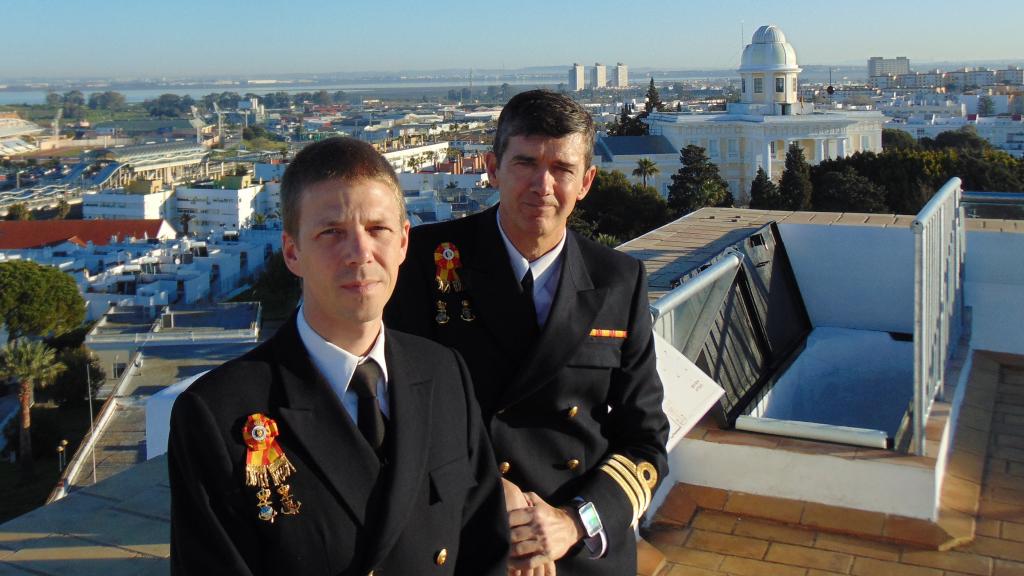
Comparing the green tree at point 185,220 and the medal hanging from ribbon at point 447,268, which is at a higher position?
the medal hanging from ribbon at point 447,268

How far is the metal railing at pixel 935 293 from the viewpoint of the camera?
208cm

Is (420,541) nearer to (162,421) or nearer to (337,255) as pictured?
(337,255)

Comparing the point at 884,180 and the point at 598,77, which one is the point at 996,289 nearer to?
the point at 884,180

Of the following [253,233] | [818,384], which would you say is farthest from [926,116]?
[818,384]

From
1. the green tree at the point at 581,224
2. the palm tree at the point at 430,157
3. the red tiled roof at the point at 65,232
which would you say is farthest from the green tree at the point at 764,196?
the palm tree at the point at 430,157

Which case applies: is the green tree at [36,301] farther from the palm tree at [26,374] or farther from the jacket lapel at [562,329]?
the jacket lapel at [562,329]

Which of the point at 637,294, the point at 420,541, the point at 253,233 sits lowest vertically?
the point at 253,233

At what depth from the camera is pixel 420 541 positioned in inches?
35.6

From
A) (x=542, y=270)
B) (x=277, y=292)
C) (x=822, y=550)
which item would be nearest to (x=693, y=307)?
Answer: (x=822, y=550)

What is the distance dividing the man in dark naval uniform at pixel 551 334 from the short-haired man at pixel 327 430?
22cm

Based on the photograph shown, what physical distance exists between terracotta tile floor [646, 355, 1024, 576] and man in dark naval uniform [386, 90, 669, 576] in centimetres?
69

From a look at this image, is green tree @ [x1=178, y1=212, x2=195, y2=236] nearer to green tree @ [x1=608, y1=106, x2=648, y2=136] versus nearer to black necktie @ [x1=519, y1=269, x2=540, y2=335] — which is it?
green tree @ [x1=608, y1=106, x2=648, y2=136]

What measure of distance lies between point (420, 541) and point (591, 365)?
359 mm

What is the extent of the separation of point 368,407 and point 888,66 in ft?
528
